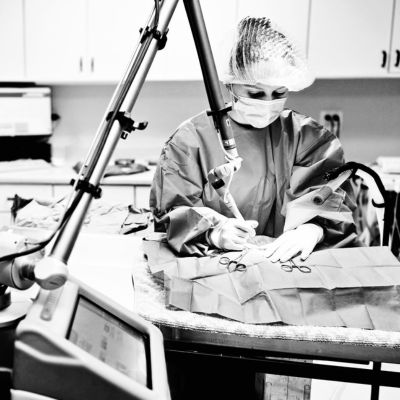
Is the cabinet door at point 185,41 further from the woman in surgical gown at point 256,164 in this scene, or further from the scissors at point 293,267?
the scissors at point 293,267

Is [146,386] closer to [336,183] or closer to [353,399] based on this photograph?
[336,183]

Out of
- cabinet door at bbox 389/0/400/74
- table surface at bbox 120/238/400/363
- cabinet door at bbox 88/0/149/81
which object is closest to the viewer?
table surface at bbox 120/238/400/363

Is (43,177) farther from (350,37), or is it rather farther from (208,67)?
(208,67)

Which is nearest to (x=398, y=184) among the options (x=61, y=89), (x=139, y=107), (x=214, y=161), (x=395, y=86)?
(x=395, y=86)

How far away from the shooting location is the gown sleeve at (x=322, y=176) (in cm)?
122

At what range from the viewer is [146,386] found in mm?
583

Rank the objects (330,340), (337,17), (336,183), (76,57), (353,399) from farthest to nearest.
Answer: (76,57) < (337,17) < (353,399) < (336,183) < (330,340)

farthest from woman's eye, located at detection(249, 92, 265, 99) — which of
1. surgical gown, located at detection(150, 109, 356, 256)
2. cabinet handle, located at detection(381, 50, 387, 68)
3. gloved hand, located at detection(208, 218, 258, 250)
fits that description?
cabinet handle, located at detection(381, 50, 387, 68)

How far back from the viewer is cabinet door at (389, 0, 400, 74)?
8.61ft

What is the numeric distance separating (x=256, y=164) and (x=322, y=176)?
19cm

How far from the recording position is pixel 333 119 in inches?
121

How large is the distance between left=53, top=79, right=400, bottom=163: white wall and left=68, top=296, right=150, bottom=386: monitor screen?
2.61m

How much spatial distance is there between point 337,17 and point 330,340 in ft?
7.43

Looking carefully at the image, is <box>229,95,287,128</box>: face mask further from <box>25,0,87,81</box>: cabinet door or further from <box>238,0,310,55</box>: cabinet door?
<box>25,0,87,81</box>: cabinet door
